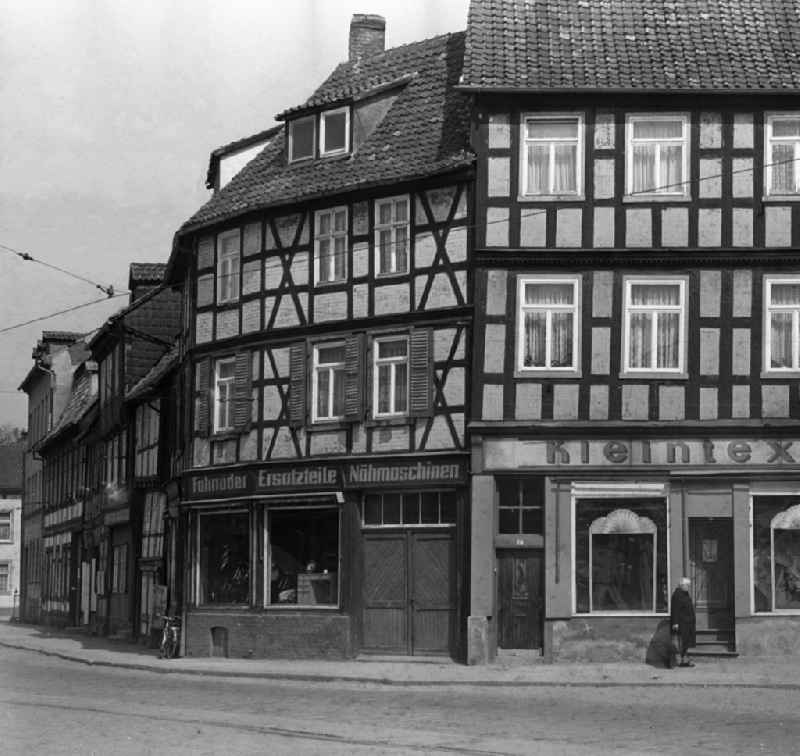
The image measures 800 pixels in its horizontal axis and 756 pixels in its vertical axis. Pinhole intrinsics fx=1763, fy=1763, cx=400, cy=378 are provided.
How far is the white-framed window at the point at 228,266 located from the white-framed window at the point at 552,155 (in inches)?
284

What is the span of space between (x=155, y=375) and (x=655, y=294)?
1680 centimetres

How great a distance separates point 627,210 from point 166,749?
1664 cm


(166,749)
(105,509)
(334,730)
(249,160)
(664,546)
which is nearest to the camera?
(166,749)

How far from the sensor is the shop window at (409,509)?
105ft

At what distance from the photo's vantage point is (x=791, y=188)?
30.7m

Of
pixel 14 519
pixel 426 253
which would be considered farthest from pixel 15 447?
pixel 426 253

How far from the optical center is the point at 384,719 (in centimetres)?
2070

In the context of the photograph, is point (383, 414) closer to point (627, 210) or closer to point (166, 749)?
point (627, 210)

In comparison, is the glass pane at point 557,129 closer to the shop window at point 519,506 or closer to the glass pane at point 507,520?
the shop window at point 519,506

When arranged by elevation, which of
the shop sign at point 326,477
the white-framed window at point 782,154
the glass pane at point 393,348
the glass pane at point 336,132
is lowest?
the shop sign at point 326,477

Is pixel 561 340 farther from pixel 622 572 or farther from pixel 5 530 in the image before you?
pixel 5 530

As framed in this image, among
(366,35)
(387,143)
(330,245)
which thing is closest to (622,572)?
(330,245)

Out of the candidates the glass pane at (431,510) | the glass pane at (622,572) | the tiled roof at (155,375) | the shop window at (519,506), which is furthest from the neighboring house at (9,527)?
the glass pane at (622,572)

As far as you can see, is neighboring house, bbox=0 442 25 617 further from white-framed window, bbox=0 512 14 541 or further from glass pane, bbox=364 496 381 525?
glass pane, bbox=364 496 381 525
